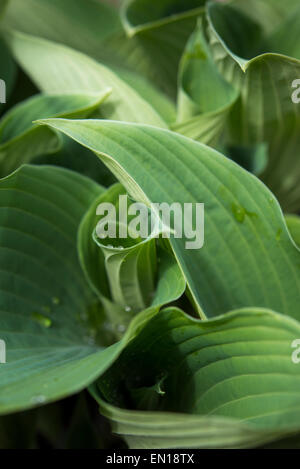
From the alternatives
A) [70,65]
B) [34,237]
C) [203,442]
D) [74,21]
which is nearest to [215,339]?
[203,442]

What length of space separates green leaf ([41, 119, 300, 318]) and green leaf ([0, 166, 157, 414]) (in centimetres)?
9

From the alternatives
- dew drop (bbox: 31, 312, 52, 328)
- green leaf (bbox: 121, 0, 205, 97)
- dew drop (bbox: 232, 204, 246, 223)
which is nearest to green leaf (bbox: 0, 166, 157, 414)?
dew drop (bbox: 31, 312, 52, 328)

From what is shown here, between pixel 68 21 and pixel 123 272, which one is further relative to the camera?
pixel 68 21

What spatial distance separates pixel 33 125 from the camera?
46 cm

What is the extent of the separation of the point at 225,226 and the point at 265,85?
16 cm

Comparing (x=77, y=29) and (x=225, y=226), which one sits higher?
(x=77, y=29)

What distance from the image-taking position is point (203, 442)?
0.29 meters

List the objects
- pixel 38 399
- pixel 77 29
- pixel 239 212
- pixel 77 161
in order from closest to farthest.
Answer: pixel 38 399, pixel 239 212, pixel 77 161, pixel 77 29

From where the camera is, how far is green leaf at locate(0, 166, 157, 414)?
1.20ft

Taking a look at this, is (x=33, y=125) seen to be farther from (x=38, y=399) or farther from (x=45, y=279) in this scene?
(x=38, y=399)

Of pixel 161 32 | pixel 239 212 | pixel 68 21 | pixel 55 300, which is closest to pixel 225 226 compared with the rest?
pixel 239 212

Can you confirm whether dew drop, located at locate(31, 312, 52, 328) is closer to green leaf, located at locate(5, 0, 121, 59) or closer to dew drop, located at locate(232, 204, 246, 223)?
dew drop, located at locate(232, 204, 246, 223)

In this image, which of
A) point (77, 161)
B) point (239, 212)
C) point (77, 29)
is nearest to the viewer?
point (239, 212)
